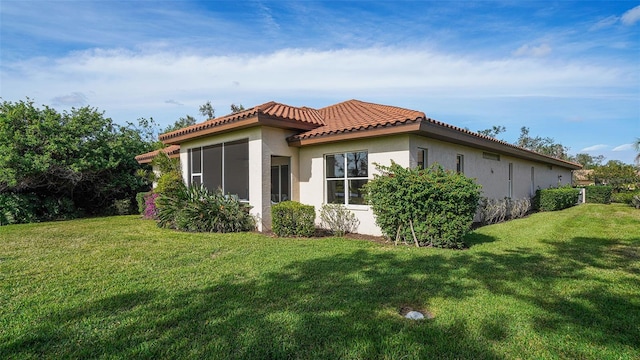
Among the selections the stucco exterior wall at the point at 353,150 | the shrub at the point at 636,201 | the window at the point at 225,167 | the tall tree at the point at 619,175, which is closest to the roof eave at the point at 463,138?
the stucco exterior wall at the point at 353,150

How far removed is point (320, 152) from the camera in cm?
1030

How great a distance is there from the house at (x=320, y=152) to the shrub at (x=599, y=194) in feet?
48.4

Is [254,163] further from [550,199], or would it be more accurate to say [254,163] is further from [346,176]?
[550,199]

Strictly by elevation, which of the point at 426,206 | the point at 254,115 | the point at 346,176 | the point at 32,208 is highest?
the point at 254,115

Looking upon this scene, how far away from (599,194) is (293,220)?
932 inches

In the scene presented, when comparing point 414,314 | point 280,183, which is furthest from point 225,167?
point 414,314

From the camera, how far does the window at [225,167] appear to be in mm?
10906

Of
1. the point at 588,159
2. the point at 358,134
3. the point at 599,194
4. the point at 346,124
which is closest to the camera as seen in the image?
the point at 358,134

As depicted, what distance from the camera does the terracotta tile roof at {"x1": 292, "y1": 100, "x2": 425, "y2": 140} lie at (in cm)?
860

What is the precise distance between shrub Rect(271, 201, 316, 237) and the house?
94cm

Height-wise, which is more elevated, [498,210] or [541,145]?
[541,145]

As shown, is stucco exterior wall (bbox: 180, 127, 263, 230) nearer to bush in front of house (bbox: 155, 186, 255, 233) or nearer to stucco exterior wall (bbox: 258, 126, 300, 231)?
stucco exterior wall (bbox: 258, 126, 300, 231)

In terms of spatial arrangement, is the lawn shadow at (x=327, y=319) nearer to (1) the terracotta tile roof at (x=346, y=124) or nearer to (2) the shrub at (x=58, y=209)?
(1) the terracotta tile roof at (x=346, y=124)

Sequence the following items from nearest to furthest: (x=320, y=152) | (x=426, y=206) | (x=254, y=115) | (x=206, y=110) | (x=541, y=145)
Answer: (x=426, y=206) → (x=254, y=115) → (x=320, y=152) → (x=206, y=110) → (x=541, y=145)
